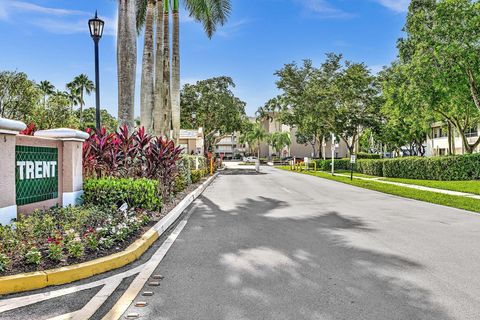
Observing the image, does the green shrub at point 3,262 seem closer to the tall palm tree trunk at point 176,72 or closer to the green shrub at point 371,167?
the tall palm tree trunk at point 176,72

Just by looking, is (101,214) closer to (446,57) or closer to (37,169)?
(37,169)

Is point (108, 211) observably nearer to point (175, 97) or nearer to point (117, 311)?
point (117, 311)

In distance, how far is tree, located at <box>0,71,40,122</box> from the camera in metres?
38.1

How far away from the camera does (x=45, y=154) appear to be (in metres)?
8.38

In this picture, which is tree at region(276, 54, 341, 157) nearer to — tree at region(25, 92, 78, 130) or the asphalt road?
tree at region(25, 92, 78, 130)

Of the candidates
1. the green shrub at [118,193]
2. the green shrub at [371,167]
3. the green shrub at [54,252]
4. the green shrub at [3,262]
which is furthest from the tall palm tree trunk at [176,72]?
the green shrub at [371,167]

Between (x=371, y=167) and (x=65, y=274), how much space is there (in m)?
33.1

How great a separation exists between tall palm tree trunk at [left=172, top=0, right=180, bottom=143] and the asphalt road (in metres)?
12.6

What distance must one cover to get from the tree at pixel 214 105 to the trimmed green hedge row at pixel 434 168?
19539mm

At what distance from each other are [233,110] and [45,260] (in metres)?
42.2

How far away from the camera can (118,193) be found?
30.4 feet

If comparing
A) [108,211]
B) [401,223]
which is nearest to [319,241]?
[401,223]

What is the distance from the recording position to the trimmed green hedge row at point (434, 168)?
2394 cm

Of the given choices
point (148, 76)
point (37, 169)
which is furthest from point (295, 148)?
point (37, 169)
